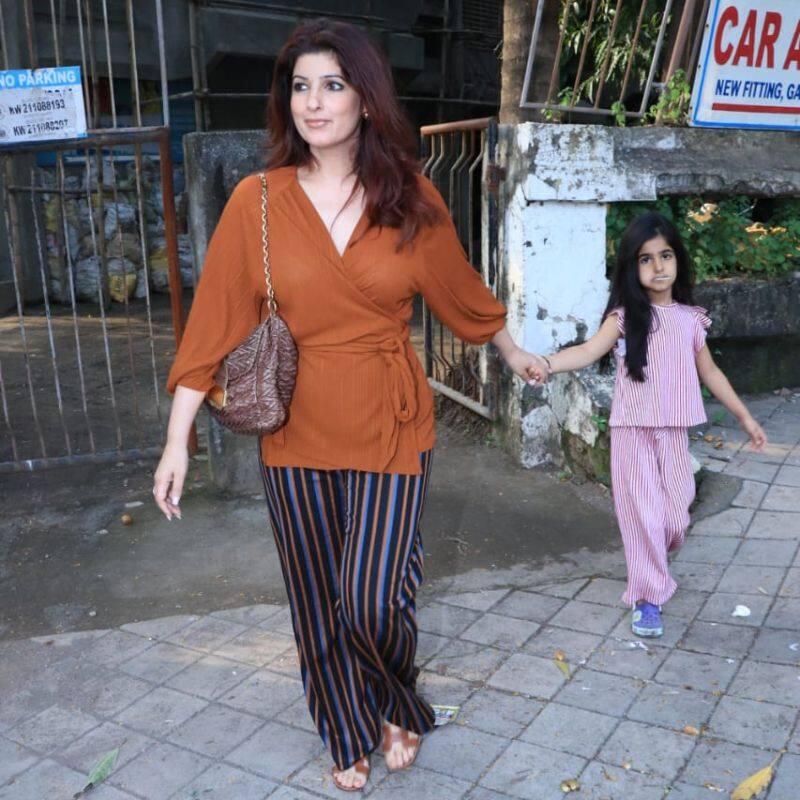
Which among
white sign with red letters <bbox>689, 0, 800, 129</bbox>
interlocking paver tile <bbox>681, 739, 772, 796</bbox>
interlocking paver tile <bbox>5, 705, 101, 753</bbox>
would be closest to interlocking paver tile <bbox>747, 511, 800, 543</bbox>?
interlocking paver tile <bbox>681, 739, 772, 796</bbox>

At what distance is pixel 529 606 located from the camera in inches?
144

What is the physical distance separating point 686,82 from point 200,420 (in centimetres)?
345

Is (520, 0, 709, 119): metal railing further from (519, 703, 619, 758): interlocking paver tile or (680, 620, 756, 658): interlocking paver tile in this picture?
(519, 703, 619, 758): interlocking paver tile

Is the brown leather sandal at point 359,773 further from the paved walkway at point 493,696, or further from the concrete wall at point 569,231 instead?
the concrete wall at point 569,231

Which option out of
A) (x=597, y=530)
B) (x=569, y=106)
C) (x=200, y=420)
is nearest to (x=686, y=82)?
(x=569, y=106)

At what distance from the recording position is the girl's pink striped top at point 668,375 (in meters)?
3.38

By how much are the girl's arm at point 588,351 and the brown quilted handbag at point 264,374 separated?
3.72ft

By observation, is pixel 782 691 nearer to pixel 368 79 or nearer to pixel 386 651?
pixel 386 651

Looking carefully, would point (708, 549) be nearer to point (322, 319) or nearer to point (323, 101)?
point (322, 319)

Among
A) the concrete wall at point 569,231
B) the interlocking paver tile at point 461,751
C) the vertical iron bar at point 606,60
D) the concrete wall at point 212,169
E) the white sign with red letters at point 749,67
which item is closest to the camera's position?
the interlocking paver tile at point 461,751

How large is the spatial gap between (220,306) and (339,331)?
317mm

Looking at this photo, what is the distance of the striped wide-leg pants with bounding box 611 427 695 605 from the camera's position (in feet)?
11.2

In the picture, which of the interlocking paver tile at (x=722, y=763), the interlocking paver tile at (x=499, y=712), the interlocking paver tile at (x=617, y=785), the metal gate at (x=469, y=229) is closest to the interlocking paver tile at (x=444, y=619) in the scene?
the interlocking paver tile at (x=499, y=712)

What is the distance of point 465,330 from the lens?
2.72m
